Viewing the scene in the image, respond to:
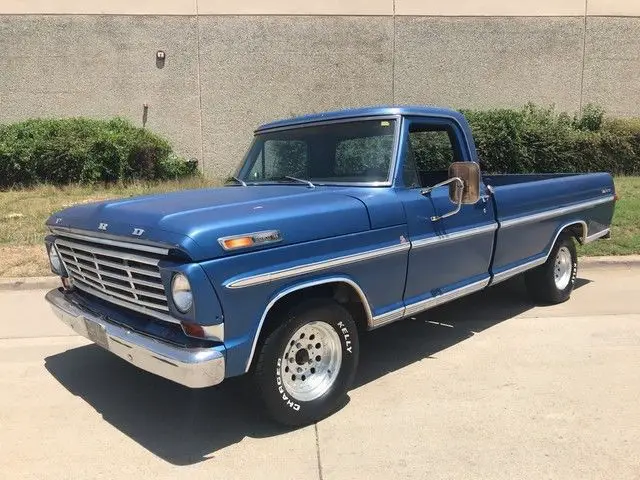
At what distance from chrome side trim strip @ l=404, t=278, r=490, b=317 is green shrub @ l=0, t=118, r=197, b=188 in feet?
33.8

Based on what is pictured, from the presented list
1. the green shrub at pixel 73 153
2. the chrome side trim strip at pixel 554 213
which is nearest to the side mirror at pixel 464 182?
the chrome side trim strip at pixel 554 213

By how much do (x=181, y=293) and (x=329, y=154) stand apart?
73.6 inches

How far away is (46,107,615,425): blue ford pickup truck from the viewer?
314 centimetres

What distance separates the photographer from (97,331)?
3.67 meters

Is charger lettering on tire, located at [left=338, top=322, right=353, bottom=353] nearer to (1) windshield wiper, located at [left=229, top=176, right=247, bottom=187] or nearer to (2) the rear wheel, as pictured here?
(1) windshield wiper, located at [left=229, top=176, right=247, bottom=187]

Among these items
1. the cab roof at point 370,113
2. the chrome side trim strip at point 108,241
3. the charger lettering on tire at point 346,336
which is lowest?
the charger lettering on tire at point 346,336

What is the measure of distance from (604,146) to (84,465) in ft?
48.9

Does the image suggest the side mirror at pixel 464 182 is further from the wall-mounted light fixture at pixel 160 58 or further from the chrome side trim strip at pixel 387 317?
the wall-mounted light fixture at pixel 160 58

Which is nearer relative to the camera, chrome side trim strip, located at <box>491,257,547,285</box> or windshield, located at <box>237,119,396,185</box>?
windshield, located at <box>237,119,396,185</box>

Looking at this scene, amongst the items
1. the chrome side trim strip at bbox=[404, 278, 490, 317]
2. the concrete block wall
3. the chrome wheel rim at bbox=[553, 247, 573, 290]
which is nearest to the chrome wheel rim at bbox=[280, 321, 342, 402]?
the chrome side trim strip at bbox=[404, 278, 490, 317]

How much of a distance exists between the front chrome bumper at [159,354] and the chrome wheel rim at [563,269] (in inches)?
174

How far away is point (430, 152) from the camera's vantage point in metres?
5.09

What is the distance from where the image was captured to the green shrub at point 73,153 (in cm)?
1272

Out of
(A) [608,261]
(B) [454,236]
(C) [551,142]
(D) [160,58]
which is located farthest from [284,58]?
(B) [454,236]
